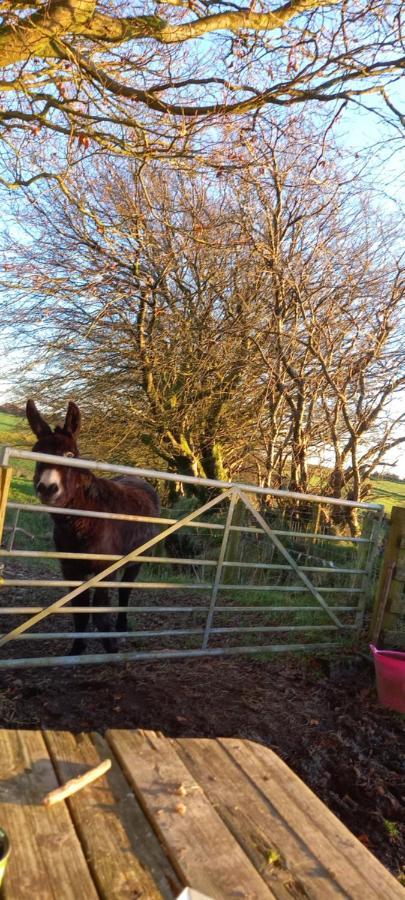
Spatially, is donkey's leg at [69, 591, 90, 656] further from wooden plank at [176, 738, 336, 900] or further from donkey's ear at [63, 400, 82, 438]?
wooden plank at [176, 738, 336, 900]

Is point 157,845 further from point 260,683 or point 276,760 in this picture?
point 260,683

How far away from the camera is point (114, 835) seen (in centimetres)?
153

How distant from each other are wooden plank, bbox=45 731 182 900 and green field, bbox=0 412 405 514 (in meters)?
7.47

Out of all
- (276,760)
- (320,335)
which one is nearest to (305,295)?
(320,335)

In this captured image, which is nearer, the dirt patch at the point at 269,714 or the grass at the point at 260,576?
the dirt patch at the point at 269,714

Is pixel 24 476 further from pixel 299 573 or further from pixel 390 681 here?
pixel 390 681

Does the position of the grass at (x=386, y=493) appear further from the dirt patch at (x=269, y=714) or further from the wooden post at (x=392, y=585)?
the dirt patch at (x=269, y=714)

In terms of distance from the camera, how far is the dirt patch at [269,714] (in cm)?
371

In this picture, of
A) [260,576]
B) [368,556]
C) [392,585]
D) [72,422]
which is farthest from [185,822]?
[260,576]

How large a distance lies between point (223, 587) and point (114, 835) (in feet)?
12.4

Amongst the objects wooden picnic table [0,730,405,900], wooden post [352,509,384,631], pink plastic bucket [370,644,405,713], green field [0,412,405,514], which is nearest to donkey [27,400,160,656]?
pink plastic bucket [370,644,405,713]

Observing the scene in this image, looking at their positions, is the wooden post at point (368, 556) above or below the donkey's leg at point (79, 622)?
above

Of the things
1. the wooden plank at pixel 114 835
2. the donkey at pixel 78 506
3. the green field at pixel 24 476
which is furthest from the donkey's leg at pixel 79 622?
the green field at pixel 24 476

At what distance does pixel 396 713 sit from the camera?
4.89 meters
